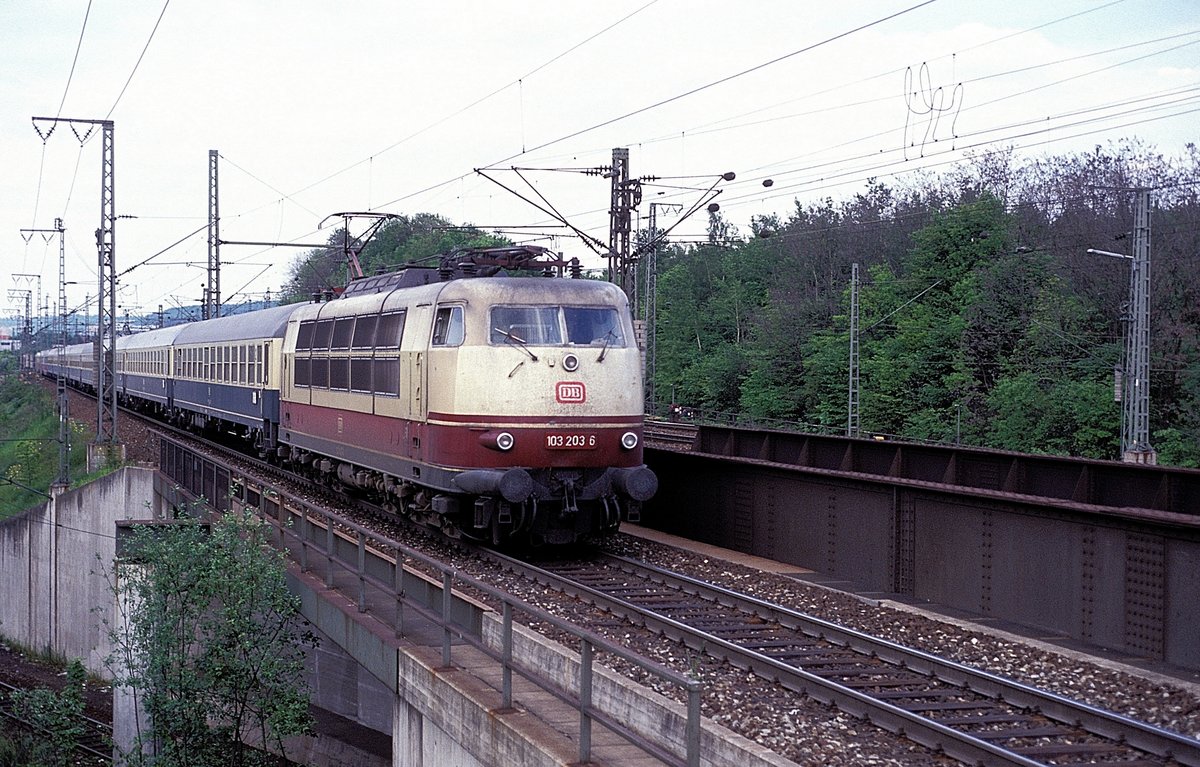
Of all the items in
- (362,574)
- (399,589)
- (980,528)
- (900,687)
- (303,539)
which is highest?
(980,528)

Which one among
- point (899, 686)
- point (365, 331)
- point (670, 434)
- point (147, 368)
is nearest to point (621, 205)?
point (670, 434)

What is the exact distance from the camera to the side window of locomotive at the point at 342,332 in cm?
1930

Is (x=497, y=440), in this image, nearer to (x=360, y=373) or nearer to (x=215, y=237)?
(x=360, y=373)

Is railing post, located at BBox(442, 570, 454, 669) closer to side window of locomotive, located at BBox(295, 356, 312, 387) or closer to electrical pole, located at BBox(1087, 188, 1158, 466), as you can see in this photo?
side window of locomotive, located at BBox(295, 356, 312, 387)

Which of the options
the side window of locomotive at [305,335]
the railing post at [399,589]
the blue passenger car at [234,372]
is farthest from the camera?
the blue passenger car at [234,372]

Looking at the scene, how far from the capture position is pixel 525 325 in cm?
1536

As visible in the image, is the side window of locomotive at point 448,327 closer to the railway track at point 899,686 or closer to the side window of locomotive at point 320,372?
the railway track at point 899,686

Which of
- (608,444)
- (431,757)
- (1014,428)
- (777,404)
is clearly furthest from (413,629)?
(777,404)

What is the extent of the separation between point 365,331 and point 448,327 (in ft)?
11.1

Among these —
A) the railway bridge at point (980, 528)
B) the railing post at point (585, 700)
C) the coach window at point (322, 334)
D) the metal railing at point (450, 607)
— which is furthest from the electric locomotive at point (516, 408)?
the railing post at point (585, 700)

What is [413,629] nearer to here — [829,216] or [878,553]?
[878,553]

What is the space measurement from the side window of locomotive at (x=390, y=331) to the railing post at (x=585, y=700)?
9641 millimetres

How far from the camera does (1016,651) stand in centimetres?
1057

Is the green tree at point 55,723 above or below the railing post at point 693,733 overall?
below
